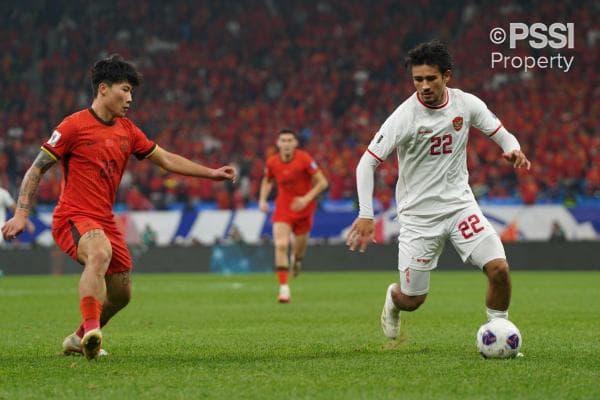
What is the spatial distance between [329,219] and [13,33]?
51.0 ft

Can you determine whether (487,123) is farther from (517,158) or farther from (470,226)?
(470,226)

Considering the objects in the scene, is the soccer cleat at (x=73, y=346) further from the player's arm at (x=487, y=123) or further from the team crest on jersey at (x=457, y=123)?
the player's arm at (x=487, y=123)

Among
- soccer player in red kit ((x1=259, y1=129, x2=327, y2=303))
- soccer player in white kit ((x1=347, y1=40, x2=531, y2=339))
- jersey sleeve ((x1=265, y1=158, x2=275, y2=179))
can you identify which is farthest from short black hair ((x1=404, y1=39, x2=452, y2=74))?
jersey sleeve ((x1=265, y1=158, x2=275, y2=179))

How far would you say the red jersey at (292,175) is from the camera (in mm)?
17516

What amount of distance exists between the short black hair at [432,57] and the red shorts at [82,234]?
2.65 metres

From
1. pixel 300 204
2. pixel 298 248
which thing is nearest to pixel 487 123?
pixel 300 204

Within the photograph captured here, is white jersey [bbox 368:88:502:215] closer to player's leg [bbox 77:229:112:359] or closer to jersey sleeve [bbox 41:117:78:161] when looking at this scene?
player's leg [bbox 77:229:112:359]

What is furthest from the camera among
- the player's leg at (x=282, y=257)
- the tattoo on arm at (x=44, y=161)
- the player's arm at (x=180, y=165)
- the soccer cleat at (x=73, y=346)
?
the player's leg at (x=282, y=257)

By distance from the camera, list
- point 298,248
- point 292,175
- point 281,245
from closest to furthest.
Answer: point 281,245, point 292,175, point 298,248

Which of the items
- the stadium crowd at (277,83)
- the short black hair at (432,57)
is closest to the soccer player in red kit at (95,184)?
the short black hair at (432,57)

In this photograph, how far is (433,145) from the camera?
8.43 metres

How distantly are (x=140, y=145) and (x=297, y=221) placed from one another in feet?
29.5

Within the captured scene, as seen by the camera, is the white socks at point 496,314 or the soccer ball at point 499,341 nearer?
the soccer ball at point 499,341

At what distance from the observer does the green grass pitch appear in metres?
6.48
